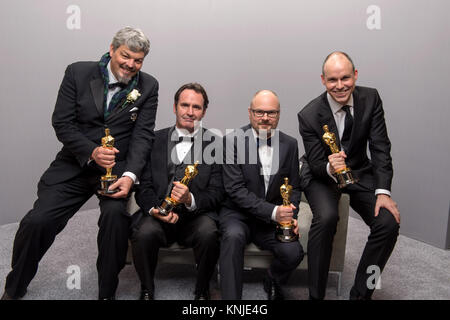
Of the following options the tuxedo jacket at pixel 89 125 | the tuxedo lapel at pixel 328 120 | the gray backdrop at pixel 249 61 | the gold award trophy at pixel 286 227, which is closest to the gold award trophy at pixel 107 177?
the tuxedo jacket at pixel 89 125

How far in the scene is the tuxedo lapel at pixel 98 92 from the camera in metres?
3.15

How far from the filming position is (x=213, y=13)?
4.95 meters

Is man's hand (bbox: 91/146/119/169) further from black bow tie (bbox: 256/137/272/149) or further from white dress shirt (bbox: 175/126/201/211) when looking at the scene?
black bow tie (bbox: 256/137/272/149)

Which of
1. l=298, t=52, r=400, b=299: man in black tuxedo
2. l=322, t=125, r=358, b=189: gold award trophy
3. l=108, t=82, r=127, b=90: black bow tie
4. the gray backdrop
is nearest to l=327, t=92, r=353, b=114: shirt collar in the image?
l=298, t=52, r=400, b=299: man in black tuxedo

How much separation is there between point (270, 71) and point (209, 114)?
2.63 ft

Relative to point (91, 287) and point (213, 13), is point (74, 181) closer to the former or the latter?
point (91, 287)

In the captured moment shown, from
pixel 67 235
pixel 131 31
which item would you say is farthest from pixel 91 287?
pixel 131 31

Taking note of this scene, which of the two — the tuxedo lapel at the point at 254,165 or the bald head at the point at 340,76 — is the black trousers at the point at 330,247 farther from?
the bald head at the point at 340,76

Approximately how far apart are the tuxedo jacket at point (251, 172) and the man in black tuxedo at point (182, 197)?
12 cm

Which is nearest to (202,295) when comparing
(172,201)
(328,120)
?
(172,201)

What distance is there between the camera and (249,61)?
4969mm

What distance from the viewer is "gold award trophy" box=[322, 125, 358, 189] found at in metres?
2.93

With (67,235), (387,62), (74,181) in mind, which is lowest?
(67,235)

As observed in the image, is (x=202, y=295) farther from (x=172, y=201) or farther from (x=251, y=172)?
(x=251, y=172)
